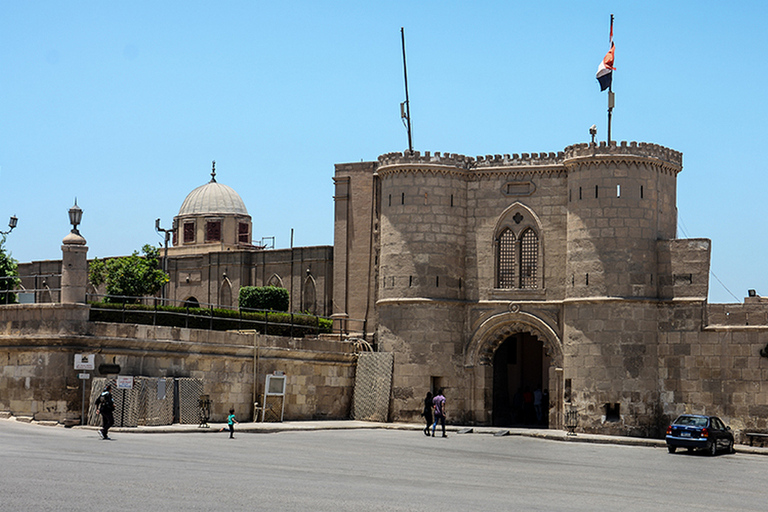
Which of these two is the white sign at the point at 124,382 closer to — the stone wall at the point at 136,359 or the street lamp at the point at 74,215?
the stone wall at the point at 136,359

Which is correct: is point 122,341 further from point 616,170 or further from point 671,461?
point 616,170

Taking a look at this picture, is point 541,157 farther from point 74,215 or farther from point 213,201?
point 213,201

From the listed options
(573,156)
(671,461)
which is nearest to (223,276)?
(573,156)

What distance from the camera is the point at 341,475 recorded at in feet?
60.8

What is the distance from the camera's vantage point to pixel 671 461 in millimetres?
25859

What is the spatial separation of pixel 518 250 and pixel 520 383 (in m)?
8.05

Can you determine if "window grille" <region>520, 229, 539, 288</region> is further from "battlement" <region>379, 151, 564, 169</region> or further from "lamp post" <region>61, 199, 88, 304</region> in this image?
"lamp post" <region>61, 199, 88, 304</region>

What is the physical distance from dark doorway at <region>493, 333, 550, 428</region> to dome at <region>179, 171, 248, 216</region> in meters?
31.4

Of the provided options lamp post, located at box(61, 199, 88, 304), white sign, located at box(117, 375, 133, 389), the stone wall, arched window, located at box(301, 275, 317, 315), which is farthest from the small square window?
white sign, located at box(117, 375, 133, 389)

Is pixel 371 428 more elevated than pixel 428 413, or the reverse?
pixel 428 413

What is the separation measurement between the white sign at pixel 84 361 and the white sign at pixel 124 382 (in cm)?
87

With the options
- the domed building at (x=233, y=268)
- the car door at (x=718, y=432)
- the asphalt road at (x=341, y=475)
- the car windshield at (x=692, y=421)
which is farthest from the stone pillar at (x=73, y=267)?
the car door at (x=718, y=432)

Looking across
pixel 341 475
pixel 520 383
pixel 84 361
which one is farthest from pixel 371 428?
pixel 341 475

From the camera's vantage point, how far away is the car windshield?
1127 inches
